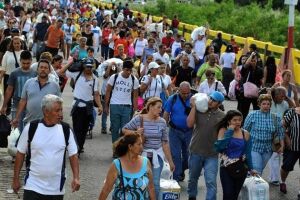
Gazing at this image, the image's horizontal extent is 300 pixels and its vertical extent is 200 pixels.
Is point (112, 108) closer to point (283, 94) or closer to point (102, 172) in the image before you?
point (102, 172)

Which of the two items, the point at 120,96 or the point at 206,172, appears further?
the point at 120,96

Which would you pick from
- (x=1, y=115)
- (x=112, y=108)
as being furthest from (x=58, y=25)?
(x=1, y=115)

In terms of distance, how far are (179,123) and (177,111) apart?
196mm

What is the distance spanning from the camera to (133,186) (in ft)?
27.4

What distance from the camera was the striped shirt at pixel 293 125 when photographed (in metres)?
13.1

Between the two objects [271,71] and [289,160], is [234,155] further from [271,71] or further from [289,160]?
[271,71]

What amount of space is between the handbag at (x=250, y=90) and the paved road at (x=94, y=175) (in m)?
2.27

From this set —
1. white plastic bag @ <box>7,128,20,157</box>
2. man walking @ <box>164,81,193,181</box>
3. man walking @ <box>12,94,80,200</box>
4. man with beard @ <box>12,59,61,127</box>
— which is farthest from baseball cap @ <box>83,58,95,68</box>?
man walking @ <box>12,94,80,200</box>

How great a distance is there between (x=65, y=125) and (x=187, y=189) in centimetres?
425

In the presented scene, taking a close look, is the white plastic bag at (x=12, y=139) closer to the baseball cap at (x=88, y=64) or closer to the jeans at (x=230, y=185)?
the baseball cap at (x=88, y=64)

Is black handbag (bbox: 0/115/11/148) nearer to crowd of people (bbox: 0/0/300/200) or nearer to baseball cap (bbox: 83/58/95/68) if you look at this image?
crowd of people (bbox: 0/0/300/200)

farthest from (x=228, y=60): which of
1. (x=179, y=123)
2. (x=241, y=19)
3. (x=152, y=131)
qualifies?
(x=241, y=19)

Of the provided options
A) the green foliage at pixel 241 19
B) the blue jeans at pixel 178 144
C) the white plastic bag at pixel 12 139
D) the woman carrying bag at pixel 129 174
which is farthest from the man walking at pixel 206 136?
the green foliage at pixel 241 19

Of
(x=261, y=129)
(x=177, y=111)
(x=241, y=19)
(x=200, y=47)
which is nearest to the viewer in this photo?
(x=261, y=129)
